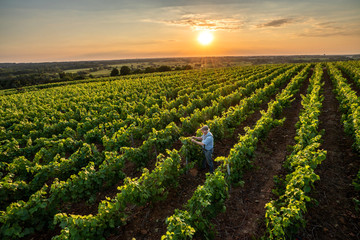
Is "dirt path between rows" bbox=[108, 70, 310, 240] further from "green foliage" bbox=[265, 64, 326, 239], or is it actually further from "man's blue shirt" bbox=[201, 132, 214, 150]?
"green foliage" bbox=[265, 64, 326, 239]

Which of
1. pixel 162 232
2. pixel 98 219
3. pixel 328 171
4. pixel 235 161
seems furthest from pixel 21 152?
pixel 328 171

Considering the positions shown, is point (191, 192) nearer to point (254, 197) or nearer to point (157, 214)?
point (157, 214)

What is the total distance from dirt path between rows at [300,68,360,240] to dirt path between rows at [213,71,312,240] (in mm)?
1201

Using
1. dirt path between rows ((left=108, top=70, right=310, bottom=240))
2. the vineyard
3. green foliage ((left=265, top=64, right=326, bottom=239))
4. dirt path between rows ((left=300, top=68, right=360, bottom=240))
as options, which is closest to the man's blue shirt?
the vineyard

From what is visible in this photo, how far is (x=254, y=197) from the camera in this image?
6305 millimetres

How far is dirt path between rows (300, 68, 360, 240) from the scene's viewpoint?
16.4 ft

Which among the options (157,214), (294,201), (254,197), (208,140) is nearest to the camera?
(294,201)

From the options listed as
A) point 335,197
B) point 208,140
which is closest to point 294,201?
point 335,197

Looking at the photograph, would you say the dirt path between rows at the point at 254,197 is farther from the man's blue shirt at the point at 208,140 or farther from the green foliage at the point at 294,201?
the man's blue shirt at the point at 208,140

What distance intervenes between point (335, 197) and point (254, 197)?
101 inches

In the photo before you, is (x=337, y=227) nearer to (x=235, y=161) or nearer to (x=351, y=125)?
(x=235, y=161)

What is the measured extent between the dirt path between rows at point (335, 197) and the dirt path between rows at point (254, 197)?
3.94 feet

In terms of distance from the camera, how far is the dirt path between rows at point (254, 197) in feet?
17.2

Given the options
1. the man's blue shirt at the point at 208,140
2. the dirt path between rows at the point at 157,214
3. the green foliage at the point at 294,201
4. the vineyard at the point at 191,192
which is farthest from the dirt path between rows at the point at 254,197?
the man's blue shirt at the point at 208,140
